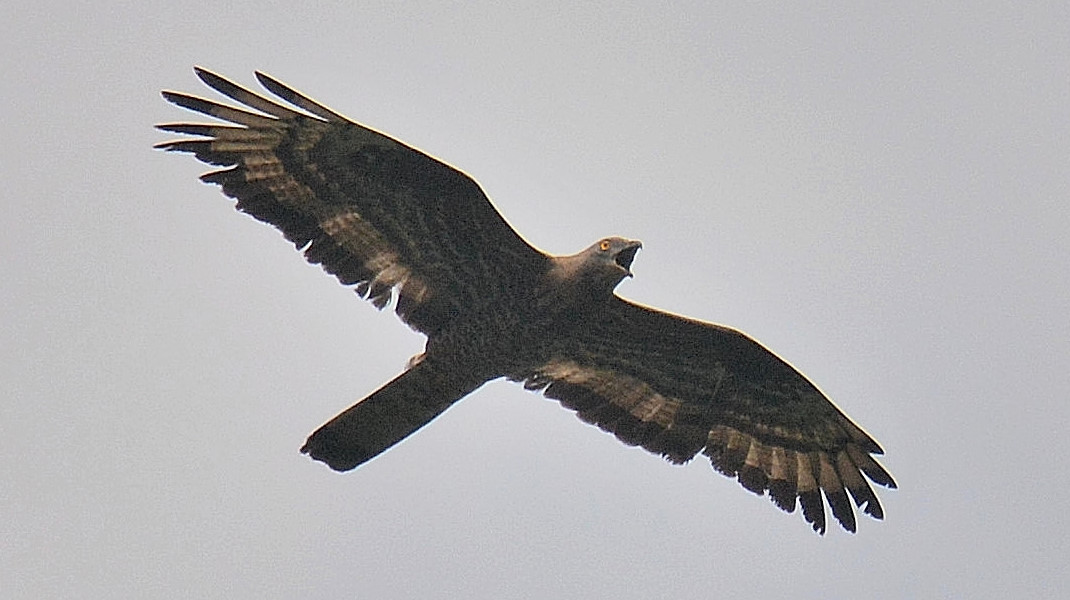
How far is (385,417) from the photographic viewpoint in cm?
1381

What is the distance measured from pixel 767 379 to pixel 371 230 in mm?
3434

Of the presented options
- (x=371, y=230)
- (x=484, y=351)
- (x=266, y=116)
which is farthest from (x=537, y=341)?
(x=266, y=116)

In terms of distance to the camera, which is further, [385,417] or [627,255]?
[627,255]

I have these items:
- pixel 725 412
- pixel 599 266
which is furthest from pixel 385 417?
pixel 725 412

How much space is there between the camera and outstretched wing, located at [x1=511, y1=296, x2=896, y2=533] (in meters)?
14.9

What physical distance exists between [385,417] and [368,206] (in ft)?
5.23

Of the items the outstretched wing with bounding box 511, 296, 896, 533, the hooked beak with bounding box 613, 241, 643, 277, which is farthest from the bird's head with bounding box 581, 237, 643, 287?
the outstretched wing with bounding box 511, 296, 896, 533

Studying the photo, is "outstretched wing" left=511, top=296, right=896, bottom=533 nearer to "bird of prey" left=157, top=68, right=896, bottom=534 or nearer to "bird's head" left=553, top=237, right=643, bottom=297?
"bird of prey" left=157, top=68, right=896, bottom=534

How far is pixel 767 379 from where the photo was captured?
49.2 ft

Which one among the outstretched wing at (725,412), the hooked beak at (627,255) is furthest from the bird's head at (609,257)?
the outstretched wing at (725,412)

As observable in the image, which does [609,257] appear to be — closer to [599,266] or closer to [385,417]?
[599,266]

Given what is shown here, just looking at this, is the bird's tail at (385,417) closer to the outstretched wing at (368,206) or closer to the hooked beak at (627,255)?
the outstretched wing at (368,206)

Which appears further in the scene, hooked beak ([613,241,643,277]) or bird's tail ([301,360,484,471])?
hooked beak ([613,241,643,277])

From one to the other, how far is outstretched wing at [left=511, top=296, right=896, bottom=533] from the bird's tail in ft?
3.15
